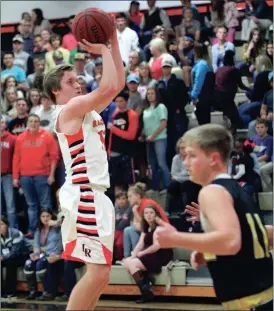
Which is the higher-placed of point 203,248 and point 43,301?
point 203,248

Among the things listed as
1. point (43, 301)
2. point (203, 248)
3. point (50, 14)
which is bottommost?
point (43, 301)

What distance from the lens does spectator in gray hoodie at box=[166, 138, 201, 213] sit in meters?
Answer: 10.7

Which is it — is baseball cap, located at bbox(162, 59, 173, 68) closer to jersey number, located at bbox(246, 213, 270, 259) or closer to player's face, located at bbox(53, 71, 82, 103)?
player's face, located at bbox(53, 71, 82, 103)

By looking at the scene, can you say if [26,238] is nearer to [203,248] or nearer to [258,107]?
[258,107]

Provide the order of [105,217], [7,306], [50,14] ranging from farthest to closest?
1. [50,14]
2. [7,306]
3. [105,217]

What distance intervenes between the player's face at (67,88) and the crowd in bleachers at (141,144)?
15.2 ft

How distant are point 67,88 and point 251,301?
2.42m

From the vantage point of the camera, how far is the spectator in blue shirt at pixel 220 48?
490 inches

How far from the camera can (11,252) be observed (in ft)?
36.5

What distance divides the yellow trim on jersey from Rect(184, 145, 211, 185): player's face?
1.91ft

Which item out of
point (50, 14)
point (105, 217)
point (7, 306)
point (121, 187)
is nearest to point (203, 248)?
point (105, 217)

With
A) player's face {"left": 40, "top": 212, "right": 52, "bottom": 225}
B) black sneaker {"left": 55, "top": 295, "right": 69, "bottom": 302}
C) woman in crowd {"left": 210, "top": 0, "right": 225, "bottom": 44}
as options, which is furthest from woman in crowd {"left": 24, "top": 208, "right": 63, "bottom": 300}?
woman in crowd {"left": 210, "top": 0, "right": 225, "bottom": 44}

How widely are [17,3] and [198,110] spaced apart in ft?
31.1

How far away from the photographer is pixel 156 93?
11484 mm
